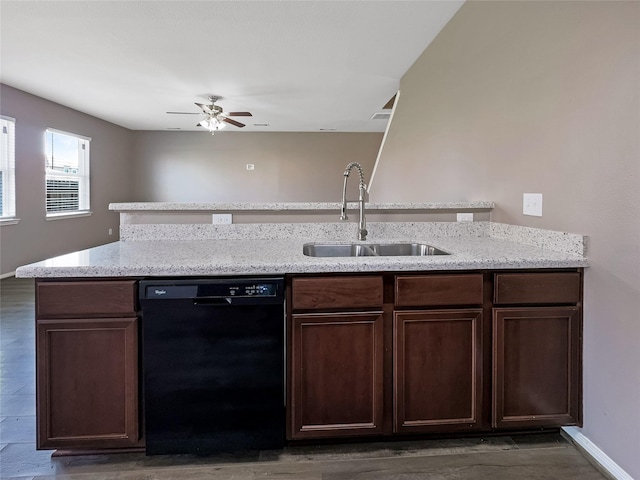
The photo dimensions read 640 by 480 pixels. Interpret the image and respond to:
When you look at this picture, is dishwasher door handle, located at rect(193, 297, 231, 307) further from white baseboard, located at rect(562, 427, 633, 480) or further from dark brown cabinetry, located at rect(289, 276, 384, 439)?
white baseboard, located at rect(562, 427, 633, 480)

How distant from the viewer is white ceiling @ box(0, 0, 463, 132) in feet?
10.7

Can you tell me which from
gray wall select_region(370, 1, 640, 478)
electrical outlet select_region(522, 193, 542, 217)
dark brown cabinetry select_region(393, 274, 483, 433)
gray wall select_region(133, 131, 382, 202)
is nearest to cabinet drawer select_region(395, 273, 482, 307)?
dark brown cabinetry select_region(393, 274, 483, 433)

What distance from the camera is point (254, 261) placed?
1.59 meters

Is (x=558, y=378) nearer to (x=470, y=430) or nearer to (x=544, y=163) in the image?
(x=470, y=430)

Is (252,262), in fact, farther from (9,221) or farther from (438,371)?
(9,221)

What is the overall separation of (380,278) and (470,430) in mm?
766

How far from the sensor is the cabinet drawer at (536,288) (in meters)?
1.65

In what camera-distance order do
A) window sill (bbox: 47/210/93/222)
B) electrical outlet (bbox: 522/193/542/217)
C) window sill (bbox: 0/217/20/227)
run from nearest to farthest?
1. electrical outlet (bbox: 522/193/542/217)
2. window sill (bbox: 0/217/20/227)
3. window sill (bbox: 47/210/93/222)

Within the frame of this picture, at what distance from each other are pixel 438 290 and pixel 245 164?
322 inches

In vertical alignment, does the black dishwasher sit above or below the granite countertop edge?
below

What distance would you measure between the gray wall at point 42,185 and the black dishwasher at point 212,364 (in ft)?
17.0

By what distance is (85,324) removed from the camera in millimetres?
1509

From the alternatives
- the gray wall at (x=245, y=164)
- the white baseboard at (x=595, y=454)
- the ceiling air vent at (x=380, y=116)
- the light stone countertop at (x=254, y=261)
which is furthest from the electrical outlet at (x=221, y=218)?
the gray wall at (x=245, y=164)

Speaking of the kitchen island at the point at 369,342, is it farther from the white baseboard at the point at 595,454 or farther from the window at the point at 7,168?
the window at the point at 7,168
